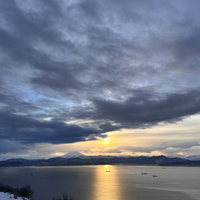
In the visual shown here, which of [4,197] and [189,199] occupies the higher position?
[4,197]

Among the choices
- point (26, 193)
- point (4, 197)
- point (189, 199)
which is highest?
point (4, 197)

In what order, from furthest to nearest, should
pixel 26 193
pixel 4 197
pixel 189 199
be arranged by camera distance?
pixel 189 199
pixel 26 193
pixel 4 197

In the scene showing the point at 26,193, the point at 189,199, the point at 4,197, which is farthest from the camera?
the point at 189,199

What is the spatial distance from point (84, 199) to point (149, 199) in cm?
3571

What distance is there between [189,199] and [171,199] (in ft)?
32.0

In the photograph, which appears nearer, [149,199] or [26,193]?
[26,193]

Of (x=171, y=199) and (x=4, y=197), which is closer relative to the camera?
(x=4, y=197)

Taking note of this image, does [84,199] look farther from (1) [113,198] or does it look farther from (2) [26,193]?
(2) [26,193]

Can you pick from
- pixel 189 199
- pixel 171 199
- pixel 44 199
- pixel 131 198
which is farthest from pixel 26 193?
pixel 189 199

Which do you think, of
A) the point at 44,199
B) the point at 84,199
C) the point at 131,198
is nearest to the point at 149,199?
the point at 131,198

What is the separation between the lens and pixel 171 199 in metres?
108

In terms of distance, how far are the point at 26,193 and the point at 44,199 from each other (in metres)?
39.2

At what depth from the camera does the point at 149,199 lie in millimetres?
108625

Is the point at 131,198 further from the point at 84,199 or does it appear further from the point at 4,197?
the point at 4,197
